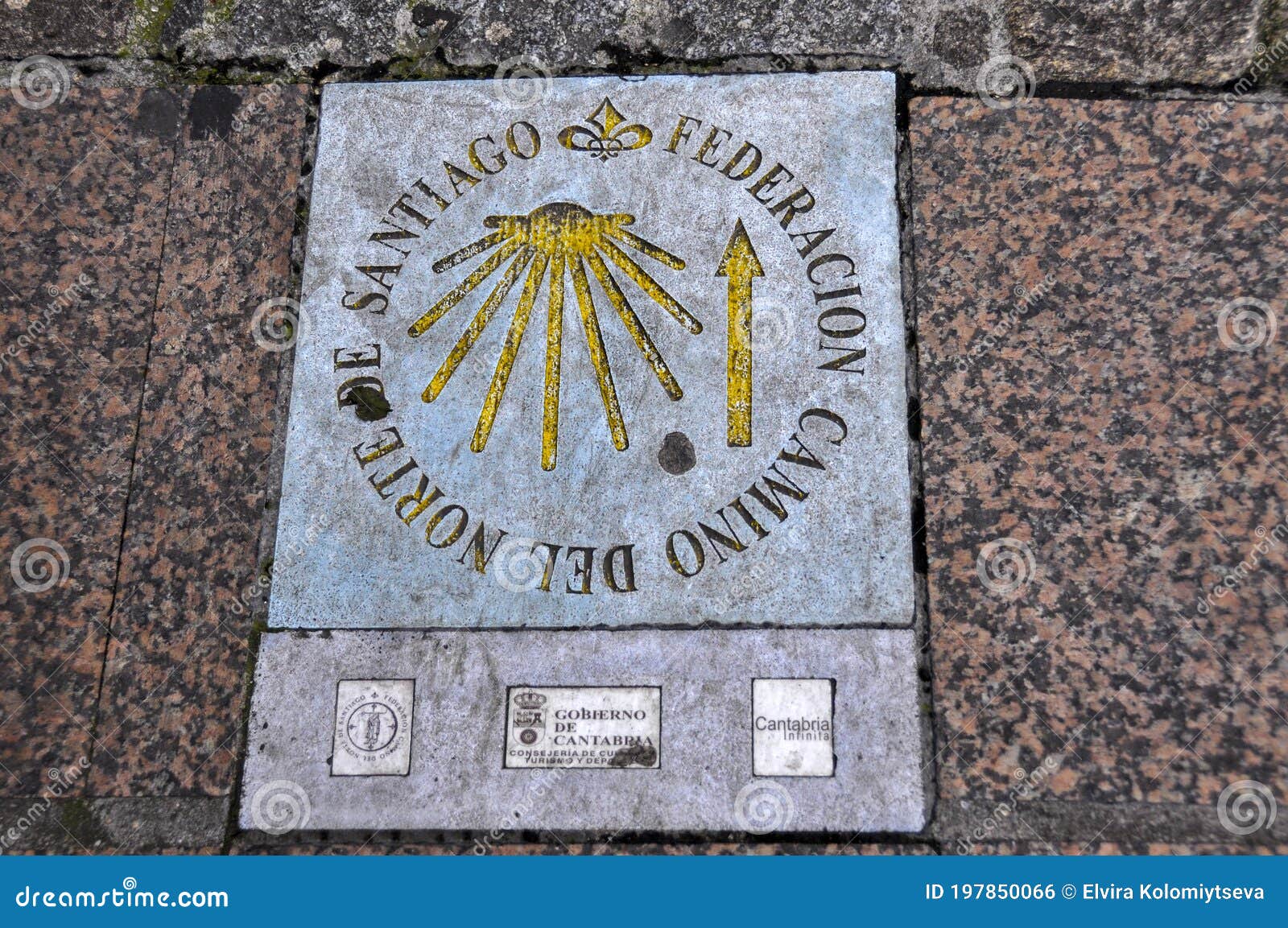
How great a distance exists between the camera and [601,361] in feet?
7.49

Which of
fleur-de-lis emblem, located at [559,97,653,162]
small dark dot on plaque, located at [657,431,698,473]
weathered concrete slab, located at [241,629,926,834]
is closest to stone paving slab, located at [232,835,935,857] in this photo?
weathered concrete slab, located at [241,629,926,834]

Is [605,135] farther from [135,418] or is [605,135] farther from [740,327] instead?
[135,418]

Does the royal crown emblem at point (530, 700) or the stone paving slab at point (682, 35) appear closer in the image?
the royal crown emblem at point (530, 700)

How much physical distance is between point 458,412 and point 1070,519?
59.7 inches

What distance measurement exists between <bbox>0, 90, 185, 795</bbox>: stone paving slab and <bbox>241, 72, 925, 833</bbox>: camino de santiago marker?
476 mm

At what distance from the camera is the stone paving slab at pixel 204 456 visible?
215 cm

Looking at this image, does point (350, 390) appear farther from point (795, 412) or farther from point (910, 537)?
point (910, 537)

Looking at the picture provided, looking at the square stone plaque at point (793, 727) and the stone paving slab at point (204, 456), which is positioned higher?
the stone paving slab at point (204, 456)

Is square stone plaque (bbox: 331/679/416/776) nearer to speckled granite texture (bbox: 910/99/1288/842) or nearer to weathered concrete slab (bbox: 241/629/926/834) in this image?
weathered concrete slab (bbox: 241/629/926/834)

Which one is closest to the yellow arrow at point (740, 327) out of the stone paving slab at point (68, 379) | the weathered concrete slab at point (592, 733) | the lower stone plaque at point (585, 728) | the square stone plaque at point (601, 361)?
the square stone plaque at point (601, 361)

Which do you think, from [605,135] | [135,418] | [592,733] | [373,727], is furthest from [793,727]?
[135,418]

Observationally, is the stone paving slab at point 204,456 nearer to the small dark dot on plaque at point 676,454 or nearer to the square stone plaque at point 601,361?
the square stone plaque at point 601,361

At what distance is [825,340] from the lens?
2234 mm

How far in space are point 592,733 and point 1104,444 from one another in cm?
140
